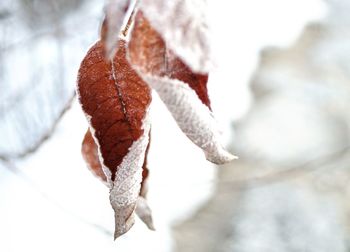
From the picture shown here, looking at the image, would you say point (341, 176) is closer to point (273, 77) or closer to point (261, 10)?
point (273, 77)

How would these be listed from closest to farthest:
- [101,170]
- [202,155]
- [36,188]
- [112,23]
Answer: [112,23] < [101,170] < [36,188] < [202,155]

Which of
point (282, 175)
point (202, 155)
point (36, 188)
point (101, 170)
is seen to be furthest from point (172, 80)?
point (282, 175)

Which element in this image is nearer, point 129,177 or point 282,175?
point 129,177

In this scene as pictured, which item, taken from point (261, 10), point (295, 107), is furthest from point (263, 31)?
point (295, 107)

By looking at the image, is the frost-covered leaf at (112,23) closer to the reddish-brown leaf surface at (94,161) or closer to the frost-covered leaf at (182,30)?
the frost-covered leaf at (182,30)

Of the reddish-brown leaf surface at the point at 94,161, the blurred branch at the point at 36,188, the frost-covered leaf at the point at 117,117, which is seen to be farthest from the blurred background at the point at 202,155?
the frost-covered leaf at the point at 117,117

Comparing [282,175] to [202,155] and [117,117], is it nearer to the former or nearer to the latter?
[202,155]
